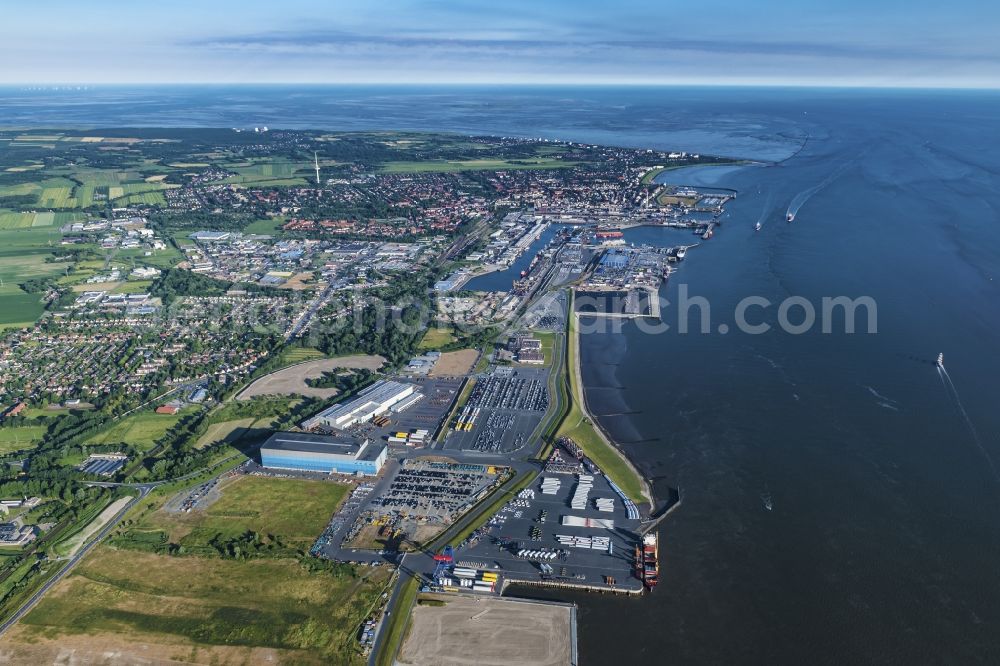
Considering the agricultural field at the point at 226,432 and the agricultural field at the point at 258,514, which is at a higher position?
the agricultural field at the point at 226,432

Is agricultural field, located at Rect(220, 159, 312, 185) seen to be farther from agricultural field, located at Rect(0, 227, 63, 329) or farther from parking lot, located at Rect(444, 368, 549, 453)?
parking lot, located at Rect(444, 368, 549, 453)

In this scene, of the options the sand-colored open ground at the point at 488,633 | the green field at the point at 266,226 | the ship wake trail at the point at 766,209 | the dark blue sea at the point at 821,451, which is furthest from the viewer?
the green field at the point at 266,226

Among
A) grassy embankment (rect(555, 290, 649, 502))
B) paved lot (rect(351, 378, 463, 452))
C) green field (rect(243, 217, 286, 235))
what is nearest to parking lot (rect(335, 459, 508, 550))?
paved lot (rect(351, 378, 463, 452))

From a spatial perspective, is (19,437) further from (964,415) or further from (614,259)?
(964,415)

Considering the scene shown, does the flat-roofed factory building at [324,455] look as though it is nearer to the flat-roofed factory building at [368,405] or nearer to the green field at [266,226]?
the flat-roofed factory building at [368,405]

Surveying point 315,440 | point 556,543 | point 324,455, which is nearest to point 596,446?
point 556,543

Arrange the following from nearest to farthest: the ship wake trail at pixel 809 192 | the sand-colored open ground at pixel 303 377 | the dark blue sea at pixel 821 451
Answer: the dark blue sea at pixel 821 451 < the sand-colored open ground at pixel 303 377 < the ship wake trail at pixel 809 192

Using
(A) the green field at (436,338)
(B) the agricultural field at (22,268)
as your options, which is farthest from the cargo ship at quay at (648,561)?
(B) the agricultural field at (22,268)
